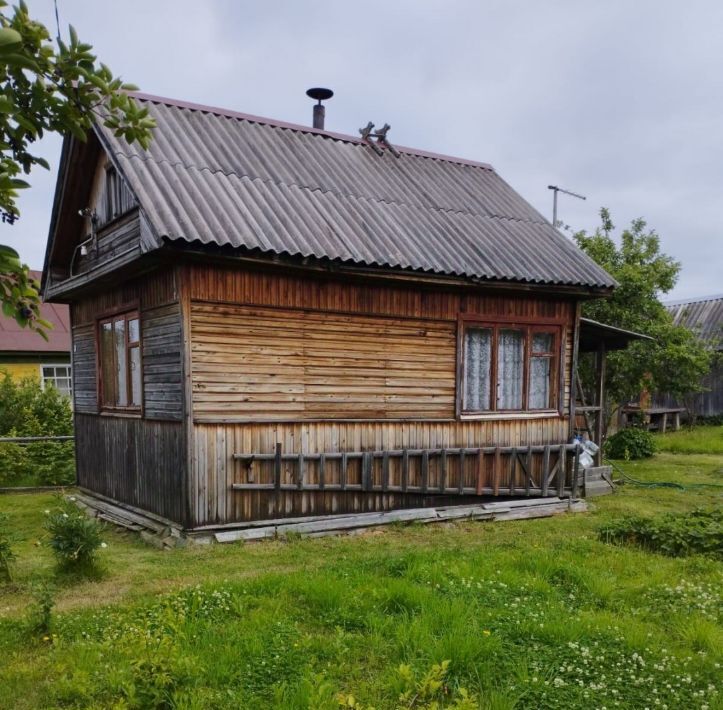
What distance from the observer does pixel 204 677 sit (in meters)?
4.11

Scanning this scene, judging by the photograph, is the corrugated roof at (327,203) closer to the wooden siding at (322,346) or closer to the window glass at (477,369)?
the wooden siding at (322,346)

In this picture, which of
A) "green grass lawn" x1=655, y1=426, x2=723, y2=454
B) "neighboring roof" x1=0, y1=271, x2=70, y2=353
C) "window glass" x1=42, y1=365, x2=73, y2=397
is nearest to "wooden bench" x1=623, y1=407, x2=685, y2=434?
"green grass lawn" x1=655, y1=426, x2=723, y2=454

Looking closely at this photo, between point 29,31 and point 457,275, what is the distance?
7.81m

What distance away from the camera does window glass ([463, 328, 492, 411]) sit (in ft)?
34.2

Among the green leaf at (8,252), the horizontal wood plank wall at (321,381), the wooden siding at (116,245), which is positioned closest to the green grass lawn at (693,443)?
the horizontal wood plank wall at (321,381)

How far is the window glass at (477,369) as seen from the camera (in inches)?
410

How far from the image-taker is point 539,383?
1116 centimetres

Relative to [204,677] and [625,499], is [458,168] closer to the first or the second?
[625,499]

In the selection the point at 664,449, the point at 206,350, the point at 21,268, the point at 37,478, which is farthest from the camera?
the point at 664,449

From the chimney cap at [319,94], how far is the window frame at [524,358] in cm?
652

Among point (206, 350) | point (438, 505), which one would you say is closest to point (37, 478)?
point (206, 350)

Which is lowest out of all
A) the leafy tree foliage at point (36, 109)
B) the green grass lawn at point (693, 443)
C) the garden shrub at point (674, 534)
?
the green grass lawn at point (693, 443)

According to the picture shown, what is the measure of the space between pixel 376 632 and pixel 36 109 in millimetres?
4072

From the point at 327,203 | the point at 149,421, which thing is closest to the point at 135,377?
the point at 149,421
